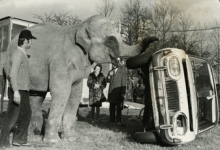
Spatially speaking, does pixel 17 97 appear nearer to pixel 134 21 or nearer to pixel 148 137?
pixel 148 137

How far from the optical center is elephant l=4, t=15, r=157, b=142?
18.3ft

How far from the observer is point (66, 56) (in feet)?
18.6

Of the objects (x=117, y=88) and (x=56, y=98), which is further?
(x=117, y=88)

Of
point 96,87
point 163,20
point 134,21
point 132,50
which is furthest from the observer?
point 134,21

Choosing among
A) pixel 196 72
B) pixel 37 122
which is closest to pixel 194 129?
pixel 196 72

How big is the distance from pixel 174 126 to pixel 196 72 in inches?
52.3

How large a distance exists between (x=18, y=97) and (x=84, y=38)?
1.72 meters

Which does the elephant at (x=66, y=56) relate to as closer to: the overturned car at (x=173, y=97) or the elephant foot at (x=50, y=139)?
the elephant foot at (x=50, y=139)

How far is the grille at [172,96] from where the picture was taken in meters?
5.04

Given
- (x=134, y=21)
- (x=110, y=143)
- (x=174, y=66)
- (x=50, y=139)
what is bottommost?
(x=110, y=143)

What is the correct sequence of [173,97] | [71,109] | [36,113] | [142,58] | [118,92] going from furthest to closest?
[118,92], [36,113], [71,109], [142,58], [173,97]

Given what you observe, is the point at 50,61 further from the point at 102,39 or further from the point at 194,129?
the point at 194,129

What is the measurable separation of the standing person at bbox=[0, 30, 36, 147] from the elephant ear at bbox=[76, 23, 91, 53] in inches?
39.0

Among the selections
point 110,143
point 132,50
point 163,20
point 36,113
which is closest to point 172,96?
point 132,50
